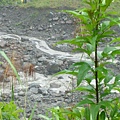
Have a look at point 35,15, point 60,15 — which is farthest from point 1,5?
point 60,15

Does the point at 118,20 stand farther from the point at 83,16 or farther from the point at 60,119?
the point at 60,119

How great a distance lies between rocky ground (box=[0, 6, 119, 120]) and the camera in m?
7.47

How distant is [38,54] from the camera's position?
11.1 meters

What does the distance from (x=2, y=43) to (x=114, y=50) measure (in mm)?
10211

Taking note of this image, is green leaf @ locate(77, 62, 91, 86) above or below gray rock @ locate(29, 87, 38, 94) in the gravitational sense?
above

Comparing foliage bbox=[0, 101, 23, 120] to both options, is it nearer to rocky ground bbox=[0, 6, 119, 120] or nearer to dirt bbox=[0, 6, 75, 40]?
rocky ground bbox=[0, 6, 119, 120]

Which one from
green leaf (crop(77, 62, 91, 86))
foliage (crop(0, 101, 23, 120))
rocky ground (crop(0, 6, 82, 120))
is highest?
green leaf (crop(77, 62, 91, 86))

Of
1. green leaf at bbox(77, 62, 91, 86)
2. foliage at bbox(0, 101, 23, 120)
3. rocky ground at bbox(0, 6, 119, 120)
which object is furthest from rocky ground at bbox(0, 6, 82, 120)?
green leaf at bbox(77, 62, 91, 86)

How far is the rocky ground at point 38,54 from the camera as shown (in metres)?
7.47

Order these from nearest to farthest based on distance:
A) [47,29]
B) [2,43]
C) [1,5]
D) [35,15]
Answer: [2,43] < [47,29] < [35,15] < [1,5]

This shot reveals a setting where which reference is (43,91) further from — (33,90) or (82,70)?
(82,70)

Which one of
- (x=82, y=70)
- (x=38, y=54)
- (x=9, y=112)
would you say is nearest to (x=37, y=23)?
(x=38, y=54)

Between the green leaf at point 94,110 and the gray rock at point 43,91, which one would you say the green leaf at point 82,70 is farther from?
the gray rock at point 43,91

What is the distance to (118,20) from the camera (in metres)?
1.99
